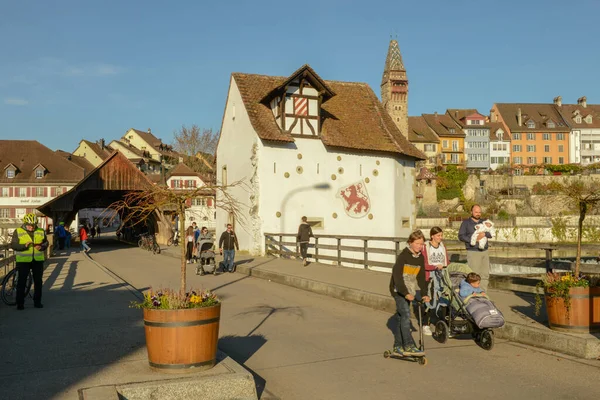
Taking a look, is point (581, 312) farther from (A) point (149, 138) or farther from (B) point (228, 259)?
(A) point (149, 138)

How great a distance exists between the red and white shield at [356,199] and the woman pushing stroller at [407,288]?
76.7 ft

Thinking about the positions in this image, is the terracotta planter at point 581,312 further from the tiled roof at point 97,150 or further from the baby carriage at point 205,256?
the tiled roof at point 97,150

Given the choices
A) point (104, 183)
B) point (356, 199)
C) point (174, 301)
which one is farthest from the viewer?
point (104, 183)

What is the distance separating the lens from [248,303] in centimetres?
1376

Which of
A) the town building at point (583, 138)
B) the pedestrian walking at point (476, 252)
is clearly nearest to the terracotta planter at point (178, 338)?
the pedestrian walking at point (476, 252)

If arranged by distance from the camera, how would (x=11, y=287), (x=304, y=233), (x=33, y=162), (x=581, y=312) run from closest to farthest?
(x=581, y=312) < (x=11, y=287) < (x=304, y=233) < (x=33, y=162)

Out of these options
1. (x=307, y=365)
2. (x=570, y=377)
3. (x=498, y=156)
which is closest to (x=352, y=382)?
(x=307, y=365)

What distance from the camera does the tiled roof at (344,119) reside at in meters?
30.9

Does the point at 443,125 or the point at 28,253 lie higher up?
the point at 443,125

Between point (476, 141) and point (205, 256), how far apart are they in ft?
292

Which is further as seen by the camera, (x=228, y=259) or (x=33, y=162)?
(x=33, y=162)

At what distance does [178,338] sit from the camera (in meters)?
6.32

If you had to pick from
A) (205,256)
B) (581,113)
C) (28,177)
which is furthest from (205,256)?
(581,113)

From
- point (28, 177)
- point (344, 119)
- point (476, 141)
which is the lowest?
point (28, 177)
